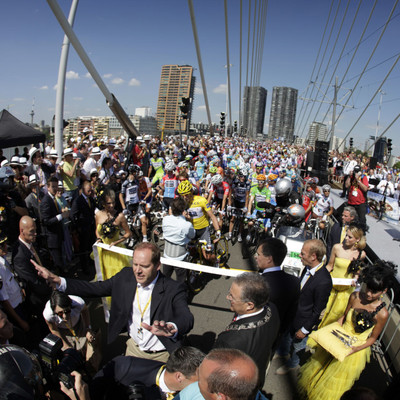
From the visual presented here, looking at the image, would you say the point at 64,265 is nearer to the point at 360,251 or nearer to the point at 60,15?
the point at 60,15

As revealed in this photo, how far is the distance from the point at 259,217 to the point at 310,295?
4.13m

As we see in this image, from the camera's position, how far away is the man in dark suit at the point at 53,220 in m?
5.07

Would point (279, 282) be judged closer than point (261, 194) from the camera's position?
Yes

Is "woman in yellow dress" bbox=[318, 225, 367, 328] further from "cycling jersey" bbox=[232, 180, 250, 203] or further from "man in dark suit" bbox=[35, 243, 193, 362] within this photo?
"cycling jersey" bbox=[232, 180, 250, 203]

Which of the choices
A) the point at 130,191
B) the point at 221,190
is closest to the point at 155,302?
the point at 130,191

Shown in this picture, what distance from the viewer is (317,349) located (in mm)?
3287

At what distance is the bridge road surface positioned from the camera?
342 cm

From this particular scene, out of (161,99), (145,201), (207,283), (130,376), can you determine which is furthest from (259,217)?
(161,99)

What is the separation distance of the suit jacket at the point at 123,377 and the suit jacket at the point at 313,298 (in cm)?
181

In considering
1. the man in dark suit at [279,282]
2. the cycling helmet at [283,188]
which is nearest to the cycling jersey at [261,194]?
the cycling helmet at [283,188]

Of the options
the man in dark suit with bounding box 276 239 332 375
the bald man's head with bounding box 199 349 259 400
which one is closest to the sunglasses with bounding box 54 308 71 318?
the bald man's head with bounding box 199 349 259 400

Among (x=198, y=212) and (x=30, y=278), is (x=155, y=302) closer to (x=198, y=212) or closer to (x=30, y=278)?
(x=30, y=278)

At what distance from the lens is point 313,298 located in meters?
3.20

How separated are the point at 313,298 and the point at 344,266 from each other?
4.26ft
